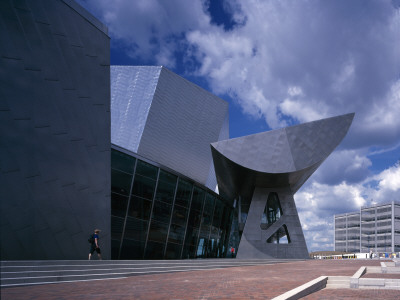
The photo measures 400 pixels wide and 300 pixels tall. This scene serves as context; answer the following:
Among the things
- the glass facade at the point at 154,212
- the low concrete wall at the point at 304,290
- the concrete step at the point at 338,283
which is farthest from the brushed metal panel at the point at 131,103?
the low concrete wall at the point at 304,290

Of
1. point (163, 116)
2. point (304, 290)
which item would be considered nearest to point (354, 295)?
point (304, 290)

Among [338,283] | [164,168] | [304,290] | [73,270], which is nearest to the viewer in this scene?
[304,290]

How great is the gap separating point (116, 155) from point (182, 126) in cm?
1204

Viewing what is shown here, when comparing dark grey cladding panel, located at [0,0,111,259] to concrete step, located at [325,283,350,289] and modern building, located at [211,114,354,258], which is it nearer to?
concrete step, located at [325,283,350,289]

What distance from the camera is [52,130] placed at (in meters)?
12.4

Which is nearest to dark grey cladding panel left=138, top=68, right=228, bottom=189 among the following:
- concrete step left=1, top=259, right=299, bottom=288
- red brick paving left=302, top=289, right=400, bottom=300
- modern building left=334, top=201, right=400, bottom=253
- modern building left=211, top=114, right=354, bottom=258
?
modern building left=211, top=114, right=354, bottom=258

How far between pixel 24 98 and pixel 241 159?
48.8 feet

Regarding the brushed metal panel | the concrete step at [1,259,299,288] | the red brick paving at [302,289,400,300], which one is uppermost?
the brushed metal panel

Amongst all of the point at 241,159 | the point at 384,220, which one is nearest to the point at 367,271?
the point at 241,159

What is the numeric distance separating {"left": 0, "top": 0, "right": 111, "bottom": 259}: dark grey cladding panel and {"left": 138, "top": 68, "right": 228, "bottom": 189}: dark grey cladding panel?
37.5 feet

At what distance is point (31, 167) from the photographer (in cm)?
1155

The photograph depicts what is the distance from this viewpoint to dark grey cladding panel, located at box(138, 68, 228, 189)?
2652 cm

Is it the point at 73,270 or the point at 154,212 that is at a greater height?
the point at 154,212

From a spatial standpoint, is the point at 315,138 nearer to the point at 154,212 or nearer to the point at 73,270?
the point at 154,212
